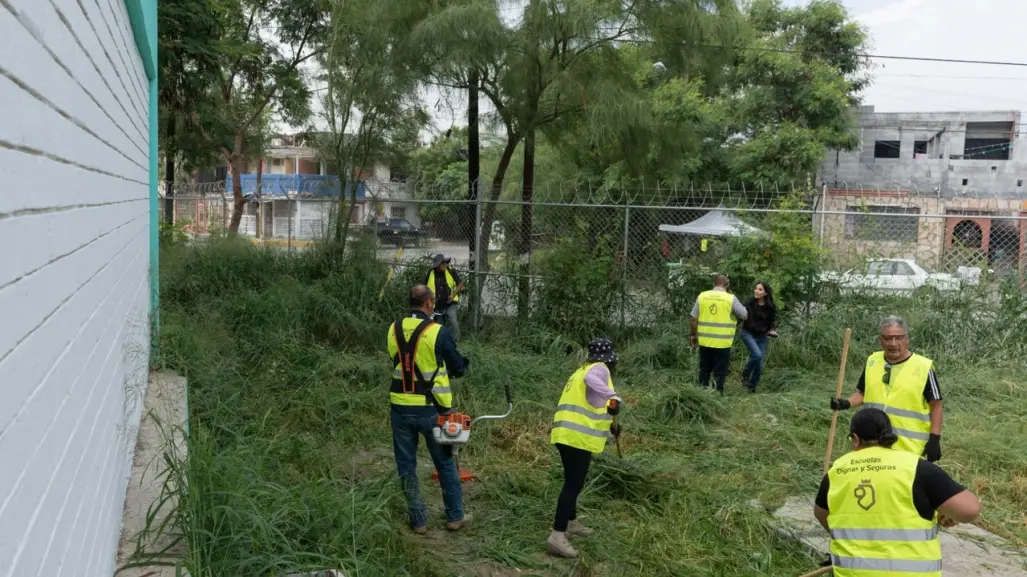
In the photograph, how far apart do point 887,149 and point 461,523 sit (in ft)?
93.8

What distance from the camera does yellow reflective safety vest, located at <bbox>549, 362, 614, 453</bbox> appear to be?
15.4 feet

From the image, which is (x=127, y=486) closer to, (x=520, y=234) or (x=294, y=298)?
(x=294, y=298)

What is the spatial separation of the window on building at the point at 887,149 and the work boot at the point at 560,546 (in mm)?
28307

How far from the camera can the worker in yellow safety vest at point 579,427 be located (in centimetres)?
468

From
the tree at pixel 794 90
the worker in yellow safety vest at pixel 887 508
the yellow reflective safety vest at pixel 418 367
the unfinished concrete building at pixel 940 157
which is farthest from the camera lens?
the unfinished concrete building at pixel 940 157

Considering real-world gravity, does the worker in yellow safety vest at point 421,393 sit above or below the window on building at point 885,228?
below

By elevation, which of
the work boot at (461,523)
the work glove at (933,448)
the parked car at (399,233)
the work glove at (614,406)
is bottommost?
the work boot at (461,523)

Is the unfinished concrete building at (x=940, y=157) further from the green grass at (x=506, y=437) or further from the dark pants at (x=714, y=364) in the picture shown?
the dark pants at (x=714, y=364)

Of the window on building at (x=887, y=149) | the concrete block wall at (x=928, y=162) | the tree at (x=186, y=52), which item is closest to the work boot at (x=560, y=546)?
the tree at (x=186, y=52)

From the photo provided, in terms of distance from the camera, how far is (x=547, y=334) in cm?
990

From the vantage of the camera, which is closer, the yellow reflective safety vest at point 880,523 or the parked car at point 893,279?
the yellow reflective safety vest at point 880,523

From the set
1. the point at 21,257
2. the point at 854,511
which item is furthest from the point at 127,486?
the point at 854,511

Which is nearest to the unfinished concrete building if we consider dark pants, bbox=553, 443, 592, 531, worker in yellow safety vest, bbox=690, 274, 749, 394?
worker in yellow safety vest, bbox=690, 274, 749, 394

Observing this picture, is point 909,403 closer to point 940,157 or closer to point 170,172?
point 170,172
